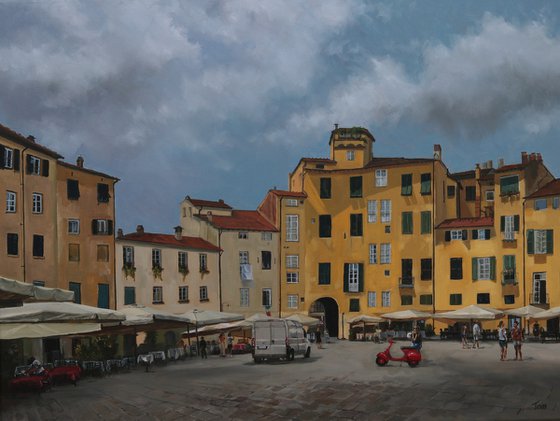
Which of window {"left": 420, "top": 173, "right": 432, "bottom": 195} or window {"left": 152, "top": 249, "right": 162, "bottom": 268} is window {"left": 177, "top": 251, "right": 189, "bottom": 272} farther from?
window {"left": 420, "top": 173, "right": 432, "bottom": 195}

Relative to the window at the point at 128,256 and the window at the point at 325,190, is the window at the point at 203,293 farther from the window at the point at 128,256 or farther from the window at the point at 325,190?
the window at the point at 325,190

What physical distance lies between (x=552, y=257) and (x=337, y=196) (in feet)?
42.9

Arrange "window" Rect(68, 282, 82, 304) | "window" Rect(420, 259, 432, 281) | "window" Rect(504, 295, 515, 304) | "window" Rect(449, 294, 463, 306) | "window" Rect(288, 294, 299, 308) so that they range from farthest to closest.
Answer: "window" Rect(288, 294, 299, 308) → "window" Rect(420, 259, 432, 281) → "window" Rect(449, 294, 463, 306) → "window" Rect(504, 295, 515, 304) → "window" Rect(68, 282, 82, 304)

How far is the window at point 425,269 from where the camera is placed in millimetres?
46550

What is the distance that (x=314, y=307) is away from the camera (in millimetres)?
49906

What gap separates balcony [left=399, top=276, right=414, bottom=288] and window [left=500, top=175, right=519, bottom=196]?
23.3 ft

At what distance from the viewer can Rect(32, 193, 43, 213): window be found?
32.8 metres

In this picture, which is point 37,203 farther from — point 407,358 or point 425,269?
point 425,269

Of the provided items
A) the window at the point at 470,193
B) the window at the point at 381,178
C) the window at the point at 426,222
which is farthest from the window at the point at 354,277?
the window at the point at 470,193

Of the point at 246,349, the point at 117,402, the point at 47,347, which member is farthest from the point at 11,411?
the point at 246,349

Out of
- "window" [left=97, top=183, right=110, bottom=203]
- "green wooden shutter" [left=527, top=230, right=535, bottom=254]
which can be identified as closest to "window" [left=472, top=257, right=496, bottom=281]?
"green wooden shutter" [left=527, top=230, right=535, bottom=254]

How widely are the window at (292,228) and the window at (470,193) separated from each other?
427 inches

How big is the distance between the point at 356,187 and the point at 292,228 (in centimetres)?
455

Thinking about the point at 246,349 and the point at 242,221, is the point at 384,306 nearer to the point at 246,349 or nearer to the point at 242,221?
the point at 242,221
